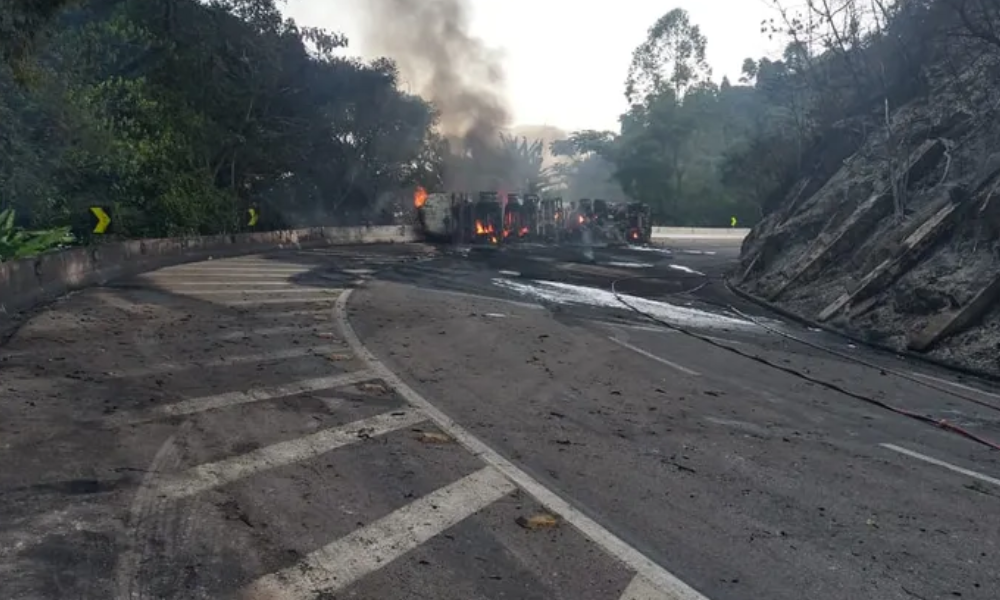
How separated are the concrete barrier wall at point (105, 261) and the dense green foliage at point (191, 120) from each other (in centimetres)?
272

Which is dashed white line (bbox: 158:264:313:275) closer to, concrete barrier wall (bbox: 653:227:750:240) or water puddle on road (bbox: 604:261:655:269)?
water puddle on road (bbox: 604:261:655:269)

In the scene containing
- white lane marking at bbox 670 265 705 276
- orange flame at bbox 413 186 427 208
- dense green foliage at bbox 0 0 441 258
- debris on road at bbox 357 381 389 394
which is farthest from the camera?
orange flame at bbox 413 186 427 208

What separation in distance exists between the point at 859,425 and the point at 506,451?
13.0ft

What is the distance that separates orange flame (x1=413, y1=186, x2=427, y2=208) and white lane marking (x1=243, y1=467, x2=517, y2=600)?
37.7 metres

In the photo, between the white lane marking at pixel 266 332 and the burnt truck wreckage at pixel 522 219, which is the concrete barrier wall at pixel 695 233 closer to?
the burnt truck wreckage at pixel 522 219

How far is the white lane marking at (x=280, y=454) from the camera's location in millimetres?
4828

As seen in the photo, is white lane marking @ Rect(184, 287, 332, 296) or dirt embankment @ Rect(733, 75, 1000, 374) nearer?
dirt embankment @ Rect(733, 75, 1000, 374)

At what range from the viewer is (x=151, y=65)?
3002 centimetres

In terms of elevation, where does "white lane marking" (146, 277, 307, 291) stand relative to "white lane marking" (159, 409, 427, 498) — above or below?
below

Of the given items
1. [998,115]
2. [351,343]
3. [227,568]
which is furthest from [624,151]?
[227,568]

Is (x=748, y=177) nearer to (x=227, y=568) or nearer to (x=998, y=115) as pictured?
(x=998, y=115)

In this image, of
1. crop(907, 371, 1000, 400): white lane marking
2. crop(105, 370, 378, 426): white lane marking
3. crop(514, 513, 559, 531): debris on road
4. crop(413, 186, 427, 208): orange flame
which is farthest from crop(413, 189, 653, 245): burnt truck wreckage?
crop(514, 513, 559, 531): debris on road

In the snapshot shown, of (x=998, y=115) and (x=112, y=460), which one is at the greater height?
(x=998, y=115)

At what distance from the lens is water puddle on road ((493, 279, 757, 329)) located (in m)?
15.4
